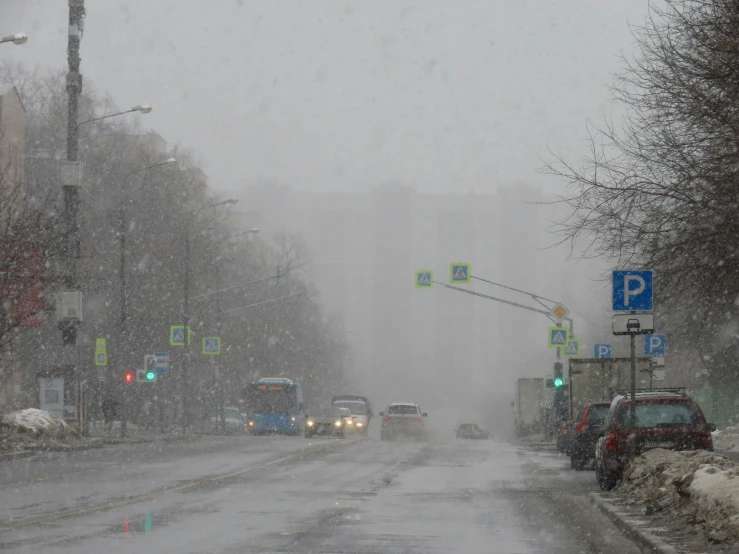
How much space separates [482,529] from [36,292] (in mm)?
20625

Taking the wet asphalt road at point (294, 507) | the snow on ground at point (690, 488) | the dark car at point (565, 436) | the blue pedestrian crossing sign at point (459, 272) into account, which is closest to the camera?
the snow on ground at point (690, 488)

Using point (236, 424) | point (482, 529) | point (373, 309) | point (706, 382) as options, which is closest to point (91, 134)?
point (236, 424)

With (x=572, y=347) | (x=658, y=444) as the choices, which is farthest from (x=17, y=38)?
(x=572, y=347)

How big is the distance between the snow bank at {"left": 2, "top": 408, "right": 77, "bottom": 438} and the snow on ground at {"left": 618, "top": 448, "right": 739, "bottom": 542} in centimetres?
1861

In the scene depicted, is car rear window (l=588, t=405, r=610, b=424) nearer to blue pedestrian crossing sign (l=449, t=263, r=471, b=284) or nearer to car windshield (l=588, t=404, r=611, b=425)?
car windshield (l=588, t=404, r=611, b=425)

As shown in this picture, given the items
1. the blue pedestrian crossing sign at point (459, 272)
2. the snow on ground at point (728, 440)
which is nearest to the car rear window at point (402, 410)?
the blue pedestrian crossing sign at point (459, 272)

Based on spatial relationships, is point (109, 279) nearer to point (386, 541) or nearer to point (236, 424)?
point (236, 424)

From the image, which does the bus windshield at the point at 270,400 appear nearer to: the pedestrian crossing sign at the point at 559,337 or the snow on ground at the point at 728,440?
the pedestrian crossing sign at the point at 559,337

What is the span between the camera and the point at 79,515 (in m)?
15.3

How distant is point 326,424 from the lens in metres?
55.4

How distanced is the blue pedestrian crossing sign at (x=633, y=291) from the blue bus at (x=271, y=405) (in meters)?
43.6

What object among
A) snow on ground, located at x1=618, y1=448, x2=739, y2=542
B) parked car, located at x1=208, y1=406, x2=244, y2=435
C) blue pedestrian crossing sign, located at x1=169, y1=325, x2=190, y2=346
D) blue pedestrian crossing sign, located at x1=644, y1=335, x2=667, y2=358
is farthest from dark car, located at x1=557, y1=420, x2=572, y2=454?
parked car, located at x1=208, y1=406, x2=244, y2=435

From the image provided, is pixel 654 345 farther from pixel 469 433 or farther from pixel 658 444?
pixel 469 433

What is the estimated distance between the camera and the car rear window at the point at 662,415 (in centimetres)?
2080
